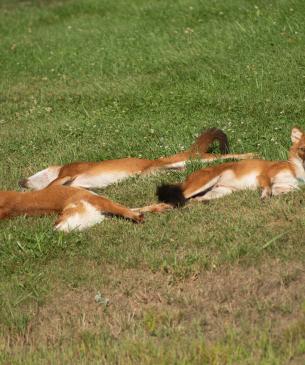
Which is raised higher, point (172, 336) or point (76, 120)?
point (172, 336)

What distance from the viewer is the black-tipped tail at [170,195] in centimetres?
767

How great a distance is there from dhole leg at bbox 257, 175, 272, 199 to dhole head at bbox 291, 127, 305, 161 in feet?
1.43

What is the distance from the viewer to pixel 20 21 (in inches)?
765

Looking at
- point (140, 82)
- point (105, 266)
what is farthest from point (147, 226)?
point (140, 82)

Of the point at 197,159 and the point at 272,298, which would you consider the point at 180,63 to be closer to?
the point at 197,159

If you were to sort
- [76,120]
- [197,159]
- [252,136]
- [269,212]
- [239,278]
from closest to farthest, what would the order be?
[239,278]
[269,212]
[197,159]
[252,136]
[76,120]

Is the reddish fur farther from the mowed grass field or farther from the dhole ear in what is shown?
the dhole ear

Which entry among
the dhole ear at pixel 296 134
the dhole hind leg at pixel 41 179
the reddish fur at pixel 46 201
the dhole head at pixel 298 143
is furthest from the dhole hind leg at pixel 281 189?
the dhole hind leg at pixel 41 179

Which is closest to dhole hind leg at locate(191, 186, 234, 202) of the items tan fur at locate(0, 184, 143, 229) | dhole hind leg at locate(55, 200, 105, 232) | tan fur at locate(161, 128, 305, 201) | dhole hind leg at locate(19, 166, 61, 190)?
tan fur at locate(161, 128, 305, 201)

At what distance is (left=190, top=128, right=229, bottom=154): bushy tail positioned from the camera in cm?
897

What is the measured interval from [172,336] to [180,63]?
8505 mm

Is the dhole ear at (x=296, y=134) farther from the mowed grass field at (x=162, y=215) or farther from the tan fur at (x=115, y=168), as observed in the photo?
the tan fur at (x=115, y=168)

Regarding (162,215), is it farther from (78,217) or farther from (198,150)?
(198,150)

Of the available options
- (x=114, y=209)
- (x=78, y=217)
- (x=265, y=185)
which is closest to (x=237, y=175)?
(x=265, y=185)
